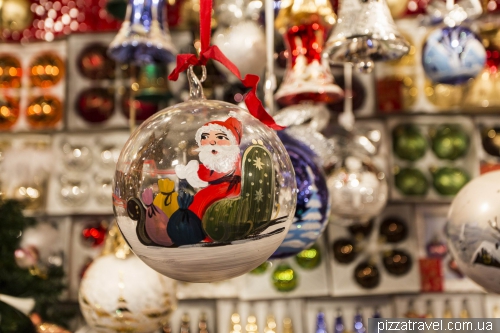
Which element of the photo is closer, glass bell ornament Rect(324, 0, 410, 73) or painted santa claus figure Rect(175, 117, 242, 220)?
painted santa claus figure Rect(175, 117, 242, 220)

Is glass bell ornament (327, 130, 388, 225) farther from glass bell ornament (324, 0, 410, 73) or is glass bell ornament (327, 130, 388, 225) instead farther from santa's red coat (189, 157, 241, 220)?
santa's red coat (189, 157, 241, 220)

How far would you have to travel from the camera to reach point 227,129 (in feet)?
1.94

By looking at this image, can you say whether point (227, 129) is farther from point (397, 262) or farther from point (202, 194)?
point (397, 262)

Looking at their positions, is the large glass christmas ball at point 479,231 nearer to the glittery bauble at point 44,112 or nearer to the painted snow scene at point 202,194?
the painted snow scene at point 202,194

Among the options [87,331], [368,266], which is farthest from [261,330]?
[87,331]

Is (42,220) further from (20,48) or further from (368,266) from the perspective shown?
(368,266)

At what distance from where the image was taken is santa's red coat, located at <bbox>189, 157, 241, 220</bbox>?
548mm

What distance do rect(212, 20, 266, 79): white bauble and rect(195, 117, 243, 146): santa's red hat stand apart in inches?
29.6

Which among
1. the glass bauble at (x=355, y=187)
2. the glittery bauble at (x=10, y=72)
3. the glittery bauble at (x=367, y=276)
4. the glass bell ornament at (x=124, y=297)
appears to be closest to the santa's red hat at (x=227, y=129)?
the glass bell ornament at (x=124, y=297)

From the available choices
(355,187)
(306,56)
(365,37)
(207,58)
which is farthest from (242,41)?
(207,58)

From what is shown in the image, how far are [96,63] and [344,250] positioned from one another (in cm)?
156

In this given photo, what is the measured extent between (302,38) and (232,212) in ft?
2.55

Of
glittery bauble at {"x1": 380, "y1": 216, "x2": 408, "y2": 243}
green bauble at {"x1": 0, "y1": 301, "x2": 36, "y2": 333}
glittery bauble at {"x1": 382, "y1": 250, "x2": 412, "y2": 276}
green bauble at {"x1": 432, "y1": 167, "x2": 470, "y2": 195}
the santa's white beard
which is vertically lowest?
glittery bauble at {"x1": 382, "y1": 250, "x2": 412, "y2": 276}

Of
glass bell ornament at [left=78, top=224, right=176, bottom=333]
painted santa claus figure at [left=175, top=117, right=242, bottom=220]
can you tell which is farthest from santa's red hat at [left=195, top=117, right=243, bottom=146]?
glass bell ornament at [left=78, top=224, right=176, bottom=333]
